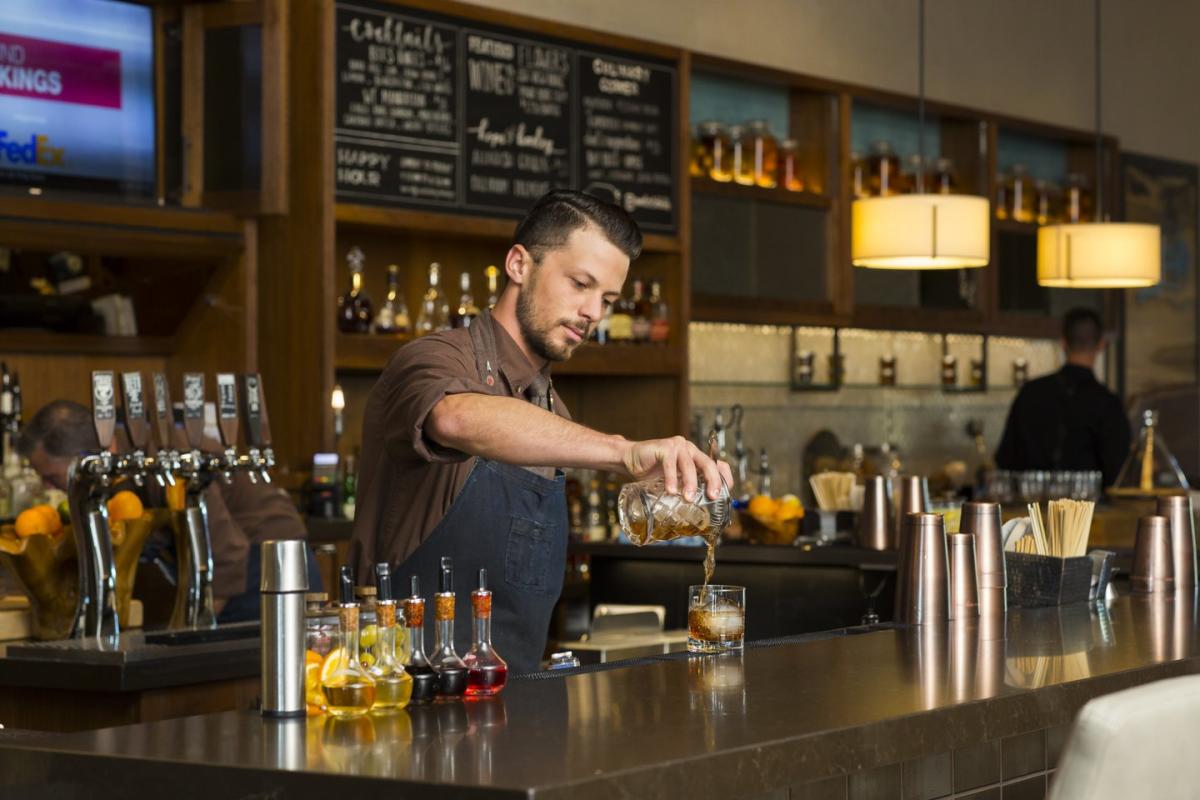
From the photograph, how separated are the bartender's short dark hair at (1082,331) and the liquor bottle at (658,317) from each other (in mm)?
1740

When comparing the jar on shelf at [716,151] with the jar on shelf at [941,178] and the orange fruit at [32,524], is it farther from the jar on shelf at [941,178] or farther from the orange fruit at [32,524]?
the orange fruit at [32,524]

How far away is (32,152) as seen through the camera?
476 centimetres

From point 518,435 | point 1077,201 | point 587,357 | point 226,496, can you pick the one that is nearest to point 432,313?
point 587,357

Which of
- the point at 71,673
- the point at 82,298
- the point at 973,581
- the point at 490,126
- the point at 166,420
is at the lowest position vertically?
the point at 71,673

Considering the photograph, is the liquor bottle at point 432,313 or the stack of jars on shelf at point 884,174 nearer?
the liquor bottle at point 432,313

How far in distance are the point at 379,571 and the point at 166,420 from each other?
1.68 meters

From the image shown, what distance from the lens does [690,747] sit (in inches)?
65.3

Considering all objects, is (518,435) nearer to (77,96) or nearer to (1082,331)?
(77,96)

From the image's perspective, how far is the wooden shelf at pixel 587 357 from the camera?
5223 mm

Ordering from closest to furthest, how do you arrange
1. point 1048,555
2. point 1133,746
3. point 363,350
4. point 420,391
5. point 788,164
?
point 1133,746, point 420,391, point 1048,555, point 363,350, point 788,164

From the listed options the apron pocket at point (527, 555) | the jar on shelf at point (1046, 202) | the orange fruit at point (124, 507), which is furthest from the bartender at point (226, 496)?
the jar on shelf at point (1046, 202)

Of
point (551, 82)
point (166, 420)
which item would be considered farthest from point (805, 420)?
point (166, 420)

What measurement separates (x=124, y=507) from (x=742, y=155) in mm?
3521

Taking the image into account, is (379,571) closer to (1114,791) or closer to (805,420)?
(1114,791)
